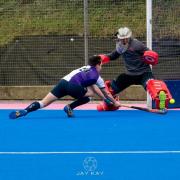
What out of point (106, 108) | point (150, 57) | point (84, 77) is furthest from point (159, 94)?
point (84, 77)

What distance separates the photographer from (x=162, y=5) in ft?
40.1

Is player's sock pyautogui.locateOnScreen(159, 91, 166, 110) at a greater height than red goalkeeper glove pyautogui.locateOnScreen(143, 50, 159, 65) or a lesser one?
lesser

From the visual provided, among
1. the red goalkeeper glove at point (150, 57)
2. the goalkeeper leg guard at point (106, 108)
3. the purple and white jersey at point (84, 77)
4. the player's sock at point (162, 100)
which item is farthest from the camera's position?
the goalkeeper leg guard at point (106, 108)

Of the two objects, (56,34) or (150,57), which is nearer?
(150,57)

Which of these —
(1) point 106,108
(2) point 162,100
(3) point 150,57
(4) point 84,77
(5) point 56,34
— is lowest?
(1) point 106,108

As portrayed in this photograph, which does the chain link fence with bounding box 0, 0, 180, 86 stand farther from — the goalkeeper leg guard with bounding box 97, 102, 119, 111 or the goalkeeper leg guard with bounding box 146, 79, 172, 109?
the goalkeeper leg guard with bounding box 146, 79, 172, 109

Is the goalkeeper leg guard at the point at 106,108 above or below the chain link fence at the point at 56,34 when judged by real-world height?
below

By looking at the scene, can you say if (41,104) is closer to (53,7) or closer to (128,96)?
(128,96)

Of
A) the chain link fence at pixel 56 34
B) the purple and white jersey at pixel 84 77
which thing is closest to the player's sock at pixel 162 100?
the purple and white jersey at pixel 84 77

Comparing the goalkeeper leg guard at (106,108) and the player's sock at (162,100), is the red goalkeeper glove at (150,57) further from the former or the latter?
the goalkeeper leg guard at (106,108)

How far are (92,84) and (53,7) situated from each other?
4.51 metres

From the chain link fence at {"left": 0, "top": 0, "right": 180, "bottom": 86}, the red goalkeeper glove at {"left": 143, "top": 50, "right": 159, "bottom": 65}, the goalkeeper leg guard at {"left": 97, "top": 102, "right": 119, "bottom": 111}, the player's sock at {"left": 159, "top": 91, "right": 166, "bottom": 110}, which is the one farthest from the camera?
the chain link fence at {"left": 0, "top": 0, "right": 180, "bottom": 86}

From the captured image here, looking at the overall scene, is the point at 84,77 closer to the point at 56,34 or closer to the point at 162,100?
the point at 162,100

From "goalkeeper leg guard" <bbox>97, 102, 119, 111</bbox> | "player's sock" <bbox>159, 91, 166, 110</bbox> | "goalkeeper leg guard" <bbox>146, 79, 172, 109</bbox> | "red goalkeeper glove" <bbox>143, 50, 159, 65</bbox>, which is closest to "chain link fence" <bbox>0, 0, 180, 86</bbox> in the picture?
"goalkeeper leg guard" <bbox>97, 102, 119, 111</bbox>
